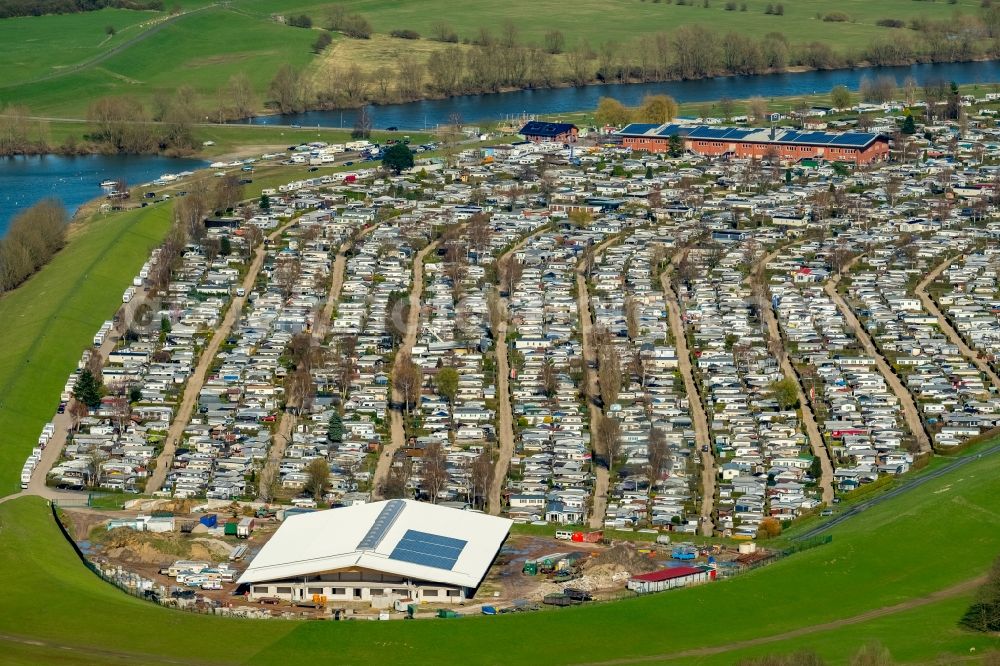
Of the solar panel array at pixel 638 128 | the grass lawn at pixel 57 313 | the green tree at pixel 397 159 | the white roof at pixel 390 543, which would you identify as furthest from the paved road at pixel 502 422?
the solar panel array at pixel 638 128

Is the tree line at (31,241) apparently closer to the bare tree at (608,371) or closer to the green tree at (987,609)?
the bare tree at (608,371)

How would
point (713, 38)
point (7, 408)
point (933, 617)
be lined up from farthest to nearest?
point (713, 38), point (7, 408), point (933, 617)

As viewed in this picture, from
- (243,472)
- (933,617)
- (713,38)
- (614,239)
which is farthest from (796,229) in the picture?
(713,38)

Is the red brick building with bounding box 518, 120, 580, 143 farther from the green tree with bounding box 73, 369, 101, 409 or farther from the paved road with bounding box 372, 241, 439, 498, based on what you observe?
the green tree with bounding box 73, 369, 101, 409

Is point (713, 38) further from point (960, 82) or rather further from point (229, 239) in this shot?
point (229, 239)

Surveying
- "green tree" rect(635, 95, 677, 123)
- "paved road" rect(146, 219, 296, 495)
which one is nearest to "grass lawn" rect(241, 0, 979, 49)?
"green tree" rect(635, 95, 677, 123)

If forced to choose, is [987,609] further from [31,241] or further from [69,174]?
[69,174]
